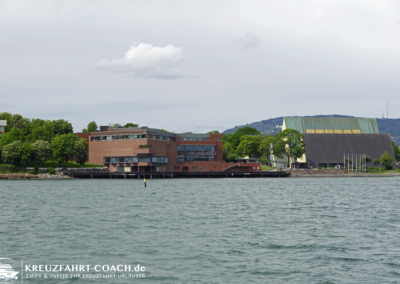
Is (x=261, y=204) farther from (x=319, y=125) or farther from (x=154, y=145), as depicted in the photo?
(x=319, y=125)

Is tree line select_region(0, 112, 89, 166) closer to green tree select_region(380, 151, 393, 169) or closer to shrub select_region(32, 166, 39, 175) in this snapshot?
shrub select_region(32, 166, 39, 175)

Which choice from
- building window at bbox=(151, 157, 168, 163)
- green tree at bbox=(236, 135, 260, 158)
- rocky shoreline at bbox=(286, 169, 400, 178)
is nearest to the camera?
building window at bbox=(151, 157, 168, 163)

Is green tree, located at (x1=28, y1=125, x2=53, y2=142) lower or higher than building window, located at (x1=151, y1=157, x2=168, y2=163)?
higher

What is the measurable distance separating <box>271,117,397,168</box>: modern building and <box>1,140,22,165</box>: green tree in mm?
91691

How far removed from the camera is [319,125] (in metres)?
189

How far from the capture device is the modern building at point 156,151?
140m

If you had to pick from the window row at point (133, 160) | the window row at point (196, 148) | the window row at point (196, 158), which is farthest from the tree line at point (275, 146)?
the window row at point (133, 160)

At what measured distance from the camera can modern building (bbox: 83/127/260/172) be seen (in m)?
140

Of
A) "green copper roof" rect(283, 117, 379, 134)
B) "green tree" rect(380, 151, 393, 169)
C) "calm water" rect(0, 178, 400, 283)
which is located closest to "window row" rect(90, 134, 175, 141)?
"green copper roof" rect(283, 117, 379, 134)

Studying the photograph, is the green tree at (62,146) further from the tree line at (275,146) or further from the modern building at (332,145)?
the modern building at (332,145)

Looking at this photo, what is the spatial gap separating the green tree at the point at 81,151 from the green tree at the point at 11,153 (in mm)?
15407

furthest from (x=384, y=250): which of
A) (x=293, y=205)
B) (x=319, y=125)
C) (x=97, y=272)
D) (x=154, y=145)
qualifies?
(x=319, y=125)

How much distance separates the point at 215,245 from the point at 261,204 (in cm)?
2637

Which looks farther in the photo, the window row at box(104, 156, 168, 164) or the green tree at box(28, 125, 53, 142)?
the green tree at box(28, 125, 53, 142)
